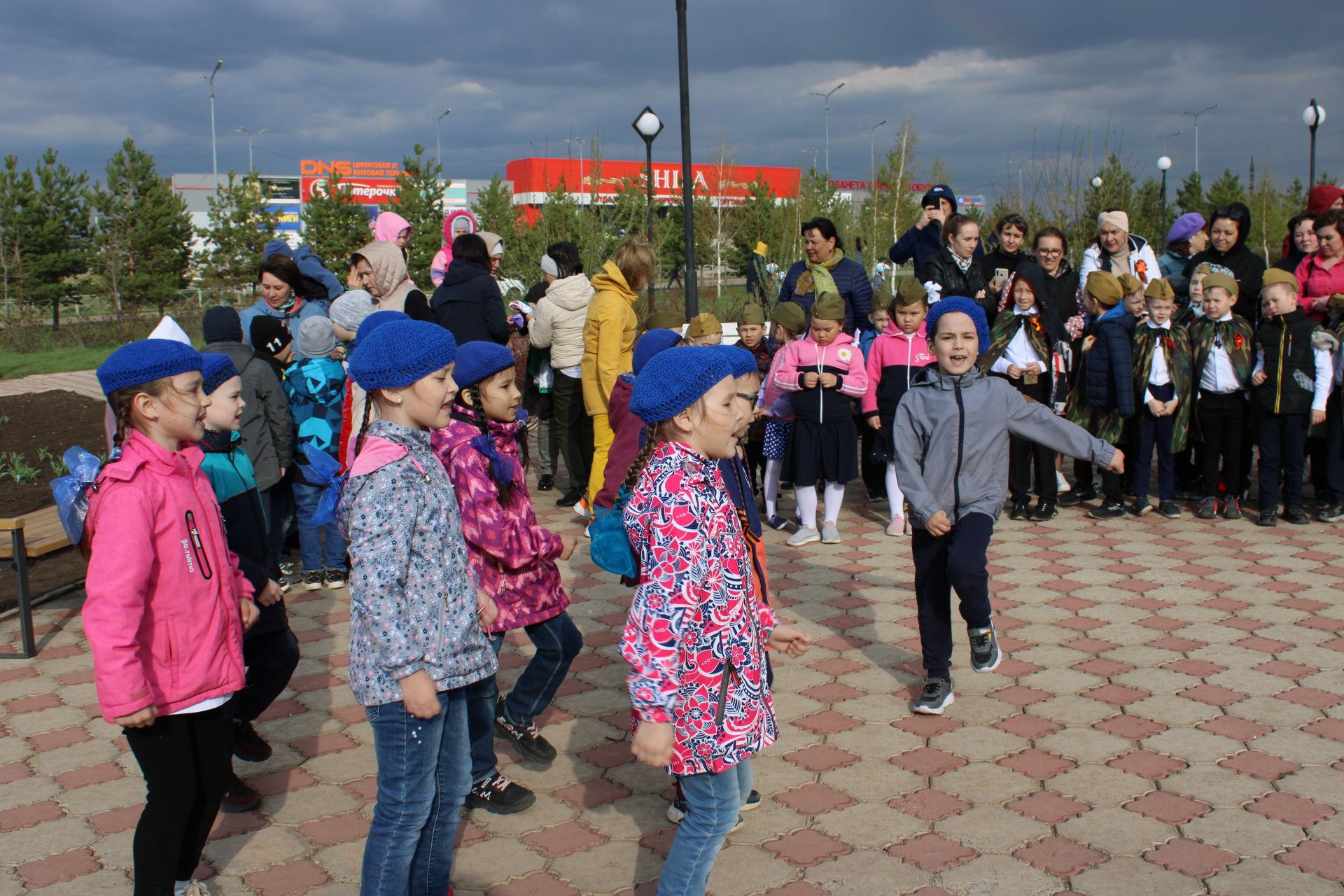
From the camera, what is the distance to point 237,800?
4.03 metres

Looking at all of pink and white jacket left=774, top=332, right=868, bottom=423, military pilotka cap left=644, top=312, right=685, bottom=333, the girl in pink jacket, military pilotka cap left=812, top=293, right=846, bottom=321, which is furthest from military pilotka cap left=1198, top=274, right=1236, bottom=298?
the girl in pink jacket

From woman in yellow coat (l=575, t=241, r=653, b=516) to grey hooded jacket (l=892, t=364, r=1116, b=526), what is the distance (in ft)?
10.8

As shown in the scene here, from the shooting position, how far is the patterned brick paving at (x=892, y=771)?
3.52 m

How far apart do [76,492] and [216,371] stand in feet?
2.51

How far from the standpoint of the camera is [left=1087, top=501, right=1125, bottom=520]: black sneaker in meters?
8.39

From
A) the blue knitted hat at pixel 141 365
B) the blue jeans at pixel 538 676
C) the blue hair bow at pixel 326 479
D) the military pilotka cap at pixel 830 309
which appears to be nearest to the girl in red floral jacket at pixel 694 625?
the blue hair bow at pixel 326 479

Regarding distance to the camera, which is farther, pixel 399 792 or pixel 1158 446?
pixel 1158 446

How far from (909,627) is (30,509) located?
23.2 ft

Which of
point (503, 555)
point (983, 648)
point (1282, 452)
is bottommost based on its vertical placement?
point (983, 648)

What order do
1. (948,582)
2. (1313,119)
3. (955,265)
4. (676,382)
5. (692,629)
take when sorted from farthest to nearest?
(1313,119)
(955,265)
(948,582)
(676,382)
(692,629)

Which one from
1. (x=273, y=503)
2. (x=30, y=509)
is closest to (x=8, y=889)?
(x=273, y=503)

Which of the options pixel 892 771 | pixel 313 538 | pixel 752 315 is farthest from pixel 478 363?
pixel 752 315

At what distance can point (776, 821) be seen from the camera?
386cm

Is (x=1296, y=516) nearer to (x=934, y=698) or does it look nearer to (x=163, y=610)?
(x=934, y=698)
